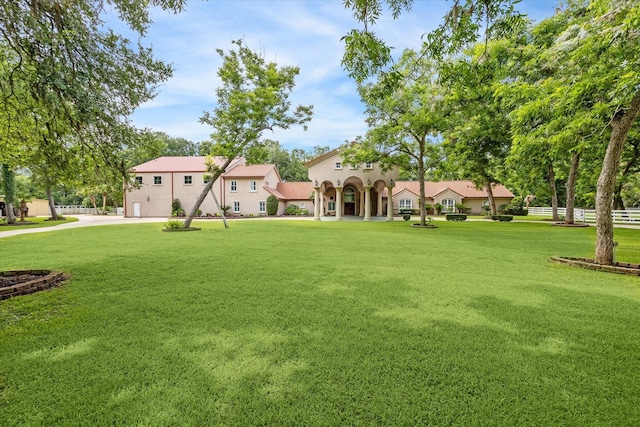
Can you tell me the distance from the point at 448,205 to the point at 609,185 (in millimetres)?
36884

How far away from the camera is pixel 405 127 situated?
21.1m

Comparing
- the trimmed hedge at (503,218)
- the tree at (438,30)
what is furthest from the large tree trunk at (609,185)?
the trimmed hedge at (503,218)

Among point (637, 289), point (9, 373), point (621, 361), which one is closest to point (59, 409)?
point (9, 373)

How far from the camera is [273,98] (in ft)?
A: 62.7

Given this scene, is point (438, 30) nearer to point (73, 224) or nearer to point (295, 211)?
point (73, 224)

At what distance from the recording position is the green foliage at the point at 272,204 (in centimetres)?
3709

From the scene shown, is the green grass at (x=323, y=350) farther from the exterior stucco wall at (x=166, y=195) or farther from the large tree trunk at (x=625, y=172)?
the exterior stucco wall at (x=166, y=195)

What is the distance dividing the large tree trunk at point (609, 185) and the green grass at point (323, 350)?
1162mm

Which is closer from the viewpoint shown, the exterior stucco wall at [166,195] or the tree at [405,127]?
the tree at [405,127]

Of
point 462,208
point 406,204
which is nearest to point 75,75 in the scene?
point 406,204

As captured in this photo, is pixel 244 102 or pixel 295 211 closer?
pixel 244 102

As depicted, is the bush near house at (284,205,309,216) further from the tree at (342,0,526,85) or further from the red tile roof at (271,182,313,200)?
the tree at (342,0,526,85)

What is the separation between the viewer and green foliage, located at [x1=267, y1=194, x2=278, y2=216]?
37094 millimetres

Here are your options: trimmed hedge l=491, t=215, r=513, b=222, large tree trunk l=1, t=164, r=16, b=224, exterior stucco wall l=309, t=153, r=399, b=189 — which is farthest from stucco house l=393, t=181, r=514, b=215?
large tree trunk l=1, t=164, r=16, b=224
